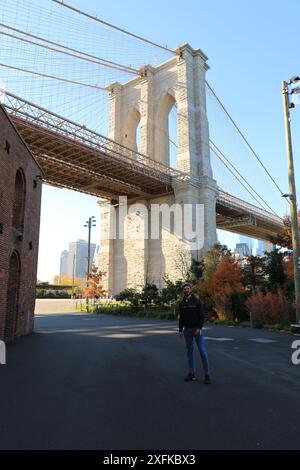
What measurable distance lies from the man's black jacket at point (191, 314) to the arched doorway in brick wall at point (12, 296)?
7.62 m

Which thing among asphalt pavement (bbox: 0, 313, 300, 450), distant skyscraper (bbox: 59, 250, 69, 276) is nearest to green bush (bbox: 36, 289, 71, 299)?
asphalt pavement (bbox: 0, 313, 300, 450)

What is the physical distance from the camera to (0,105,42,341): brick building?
1116 cm

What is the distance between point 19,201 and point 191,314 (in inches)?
371

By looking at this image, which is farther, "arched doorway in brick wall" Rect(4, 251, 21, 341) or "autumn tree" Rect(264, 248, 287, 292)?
"autumn tree" Rect(264, 248, 287, 292)

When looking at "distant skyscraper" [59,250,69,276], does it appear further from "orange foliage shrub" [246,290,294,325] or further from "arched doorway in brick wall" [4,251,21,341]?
"arched doorway in brick wall" [4,251,21,341]

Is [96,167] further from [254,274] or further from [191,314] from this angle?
[191,314]

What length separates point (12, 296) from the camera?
13.0 m

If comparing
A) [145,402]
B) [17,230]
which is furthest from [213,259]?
[145,402]

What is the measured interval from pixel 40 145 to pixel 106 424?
3161 centimetres

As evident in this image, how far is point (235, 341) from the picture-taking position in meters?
12.6

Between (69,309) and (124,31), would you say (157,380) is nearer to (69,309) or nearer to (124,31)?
(69,309)

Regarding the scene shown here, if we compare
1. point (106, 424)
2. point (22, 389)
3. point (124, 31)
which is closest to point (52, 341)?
point (22, 389)

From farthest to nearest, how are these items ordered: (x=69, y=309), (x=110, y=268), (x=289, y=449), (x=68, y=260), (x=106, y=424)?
(x=68, y=260), (x=110, y=268), (x=69, y=309), (x=106, y=424), (x=289, y=449)

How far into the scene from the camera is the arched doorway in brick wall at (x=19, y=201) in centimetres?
1359
